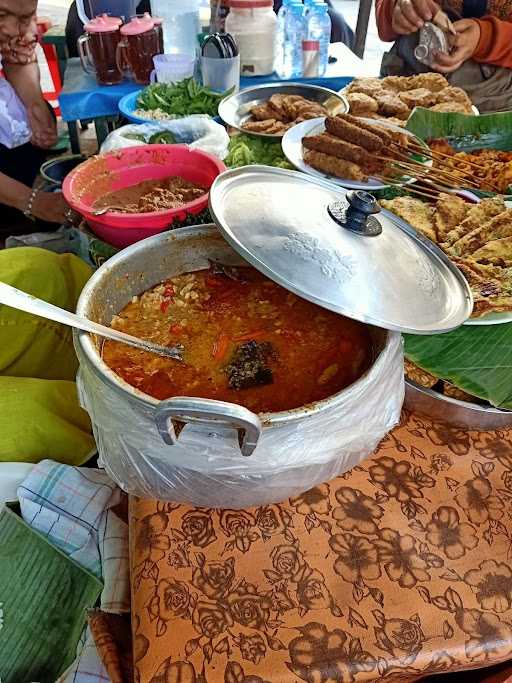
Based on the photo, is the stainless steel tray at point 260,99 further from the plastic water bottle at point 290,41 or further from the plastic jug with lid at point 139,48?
the plastic jug with lid at point 139,48

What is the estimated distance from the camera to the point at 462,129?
2.05m

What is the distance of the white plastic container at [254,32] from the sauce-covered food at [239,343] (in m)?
2.55

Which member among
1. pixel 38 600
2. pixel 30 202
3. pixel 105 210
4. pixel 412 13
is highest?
pixel 412 13

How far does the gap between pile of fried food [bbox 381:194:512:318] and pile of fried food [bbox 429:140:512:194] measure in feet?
0.80

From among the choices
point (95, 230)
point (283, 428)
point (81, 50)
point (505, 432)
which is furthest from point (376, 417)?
point (81, 50)

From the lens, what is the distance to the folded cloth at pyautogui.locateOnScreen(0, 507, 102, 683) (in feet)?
4.35

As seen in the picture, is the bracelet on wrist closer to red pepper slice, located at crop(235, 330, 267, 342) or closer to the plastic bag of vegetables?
Result: the plastic bag of vegetables

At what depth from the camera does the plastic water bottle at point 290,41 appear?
3189 millimetres

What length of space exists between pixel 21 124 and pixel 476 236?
125 inches

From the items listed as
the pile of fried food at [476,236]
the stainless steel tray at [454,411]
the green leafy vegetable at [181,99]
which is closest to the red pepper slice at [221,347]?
the stainless steel tray at [454,411]

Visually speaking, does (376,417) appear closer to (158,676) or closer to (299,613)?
(299,613)

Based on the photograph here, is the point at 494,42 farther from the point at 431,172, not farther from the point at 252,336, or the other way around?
the point at 252,336

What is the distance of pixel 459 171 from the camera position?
5.85ft

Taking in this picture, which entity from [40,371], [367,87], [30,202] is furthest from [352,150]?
[30,202]
